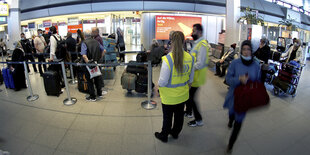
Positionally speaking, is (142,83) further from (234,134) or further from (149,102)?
(234,134)

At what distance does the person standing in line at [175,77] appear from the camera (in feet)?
6.64

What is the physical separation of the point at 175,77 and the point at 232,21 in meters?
6.87

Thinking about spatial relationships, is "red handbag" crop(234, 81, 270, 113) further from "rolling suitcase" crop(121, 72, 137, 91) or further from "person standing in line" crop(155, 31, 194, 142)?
"rolling suitcase" crop(121, 72, 137, 91)

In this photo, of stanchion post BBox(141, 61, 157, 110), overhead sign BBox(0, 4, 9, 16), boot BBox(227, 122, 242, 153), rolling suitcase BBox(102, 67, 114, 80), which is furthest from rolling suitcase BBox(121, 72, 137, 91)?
overhead sign BBox(0, 4, 9, 16)

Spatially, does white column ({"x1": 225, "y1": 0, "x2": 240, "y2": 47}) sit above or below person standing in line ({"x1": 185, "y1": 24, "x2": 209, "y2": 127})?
above

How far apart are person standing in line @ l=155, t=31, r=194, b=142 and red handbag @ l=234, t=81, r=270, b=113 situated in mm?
658

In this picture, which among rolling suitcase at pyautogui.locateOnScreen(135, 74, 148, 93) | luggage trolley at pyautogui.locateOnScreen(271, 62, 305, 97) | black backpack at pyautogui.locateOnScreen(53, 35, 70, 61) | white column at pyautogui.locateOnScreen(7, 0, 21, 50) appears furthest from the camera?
white column at pyautogui.locateOnScreen(7, 0, 21, 50)

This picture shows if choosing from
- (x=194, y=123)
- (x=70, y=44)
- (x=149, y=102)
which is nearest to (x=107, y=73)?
(x=70, y=44)

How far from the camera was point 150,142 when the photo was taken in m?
2.57

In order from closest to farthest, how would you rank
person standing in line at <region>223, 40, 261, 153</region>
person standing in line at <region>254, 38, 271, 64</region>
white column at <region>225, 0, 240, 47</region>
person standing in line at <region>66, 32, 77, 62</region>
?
person standing in line at <region>223, 40, 261, 153</region>, person standing in line at <region>254, 38, 271, 64</region>, person standing in line at <region>66, 32, 77, 62</region>, white column at <region>225, 0, 240, 47</region>

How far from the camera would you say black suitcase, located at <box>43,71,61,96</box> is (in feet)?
14.2

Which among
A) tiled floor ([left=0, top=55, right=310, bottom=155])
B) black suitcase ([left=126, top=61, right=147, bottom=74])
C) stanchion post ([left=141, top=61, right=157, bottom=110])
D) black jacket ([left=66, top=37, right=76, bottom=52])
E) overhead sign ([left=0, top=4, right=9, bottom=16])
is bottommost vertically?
tiled floor ([left=0, top=55, right=310, bottom=155])

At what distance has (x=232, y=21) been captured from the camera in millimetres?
7574

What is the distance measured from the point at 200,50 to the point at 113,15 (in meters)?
12.0
